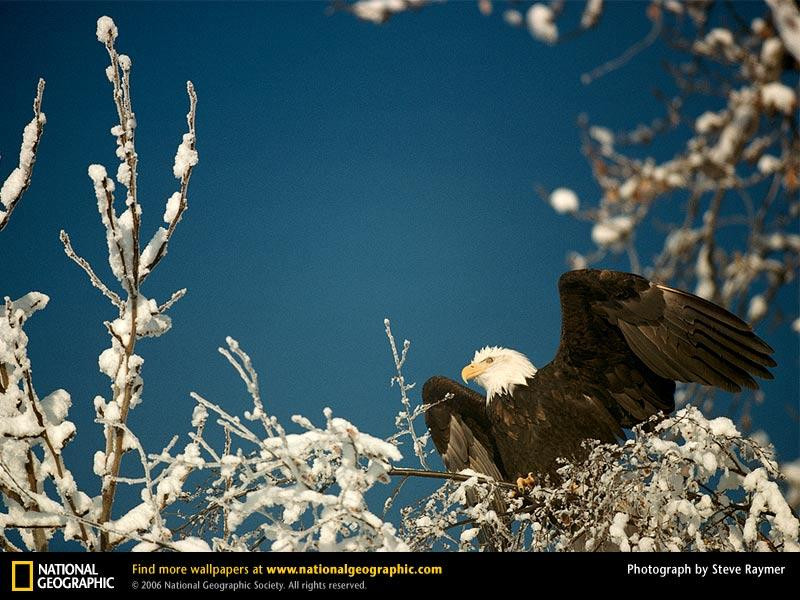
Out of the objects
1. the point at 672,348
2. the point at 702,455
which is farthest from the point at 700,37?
the point at 672,348

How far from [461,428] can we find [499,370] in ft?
2.46

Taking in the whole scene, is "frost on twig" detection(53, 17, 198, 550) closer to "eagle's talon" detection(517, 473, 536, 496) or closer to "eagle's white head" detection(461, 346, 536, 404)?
"eagle's talon" detection(517, 473, 536, 496)

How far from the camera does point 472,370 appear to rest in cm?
485

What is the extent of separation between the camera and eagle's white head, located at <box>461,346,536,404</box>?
4645mm

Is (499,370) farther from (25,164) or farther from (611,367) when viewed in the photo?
(25,164)

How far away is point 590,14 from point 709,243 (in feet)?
1.85

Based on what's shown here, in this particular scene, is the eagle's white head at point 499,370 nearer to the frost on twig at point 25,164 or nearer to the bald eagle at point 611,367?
the bald eagle at point 611,367

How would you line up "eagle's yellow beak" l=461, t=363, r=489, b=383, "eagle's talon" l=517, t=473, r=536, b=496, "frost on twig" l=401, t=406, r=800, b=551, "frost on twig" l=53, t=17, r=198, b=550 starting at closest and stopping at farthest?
"frost on twig" l=53, t=17, r=198, b=550
"frost on twig" l=401, t=406, r=800, b=551
"eagle's talon" l=517, t=473, r=536, b=496
"eagle's yellow beak" l=461, t=363, r=489, b=383

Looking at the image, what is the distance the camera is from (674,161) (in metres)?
1.42

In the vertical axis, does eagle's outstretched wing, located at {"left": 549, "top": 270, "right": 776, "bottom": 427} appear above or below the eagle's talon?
above
